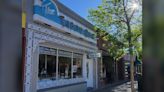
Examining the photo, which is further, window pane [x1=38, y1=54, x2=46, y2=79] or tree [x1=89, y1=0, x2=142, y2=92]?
tree [x1=89, y1=0, x2=142, y2=92]

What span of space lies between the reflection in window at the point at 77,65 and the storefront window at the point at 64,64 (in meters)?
1.02

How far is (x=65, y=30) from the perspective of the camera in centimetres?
1708

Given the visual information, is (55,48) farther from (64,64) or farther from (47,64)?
(64,64)

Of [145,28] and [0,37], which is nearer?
[145,28]

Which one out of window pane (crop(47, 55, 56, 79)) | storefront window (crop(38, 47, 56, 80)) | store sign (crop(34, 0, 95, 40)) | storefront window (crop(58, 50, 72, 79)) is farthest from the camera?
storefront window (crop(58, 50, 72, 79))

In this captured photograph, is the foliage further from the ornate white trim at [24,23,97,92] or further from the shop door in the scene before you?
the shop door

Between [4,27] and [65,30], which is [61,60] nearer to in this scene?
[65,30]

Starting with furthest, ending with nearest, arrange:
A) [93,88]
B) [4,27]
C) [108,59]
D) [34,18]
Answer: [108,59] → [93,88] → [34,18] → [4,27]

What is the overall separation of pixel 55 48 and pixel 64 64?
→ 1.92 m

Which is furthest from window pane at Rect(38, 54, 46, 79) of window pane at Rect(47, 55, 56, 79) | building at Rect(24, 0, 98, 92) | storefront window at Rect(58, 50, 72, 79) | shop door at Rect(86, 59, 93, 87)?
shop door at Rect(86, 59, 93, 87)

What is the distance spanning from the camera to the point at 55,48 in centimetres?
1670

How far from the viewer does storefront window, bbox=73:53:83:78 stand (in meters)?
20.3

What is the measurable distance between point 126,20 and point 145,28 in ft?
55.5

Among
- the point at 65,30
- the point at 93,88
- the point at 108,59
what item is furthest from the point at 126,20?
the point at 108,59
